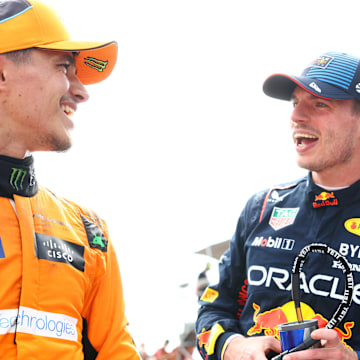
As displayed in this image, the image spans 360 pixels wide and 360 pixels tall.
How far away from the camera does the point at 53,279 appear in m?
1.79

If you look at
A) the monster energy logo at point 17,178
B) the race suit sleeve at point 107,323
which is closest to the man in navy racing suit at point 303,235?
the race suit sleeve at point 107,323

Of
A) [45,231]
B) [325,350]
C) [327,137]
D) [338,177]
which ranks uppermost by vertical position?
[327,137]

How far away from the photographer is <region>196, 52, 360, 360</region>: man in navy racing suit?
81.1 inches

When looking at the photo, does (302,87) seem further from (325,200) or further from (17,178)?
(17,178)

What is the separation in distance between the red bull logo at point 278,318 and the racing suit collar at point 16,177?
1111mm

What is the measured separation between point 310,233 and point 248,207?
15.9 inches

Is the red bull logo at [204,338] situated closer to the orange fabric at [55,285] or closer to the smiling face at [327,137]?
the orange fabric at [55,285]

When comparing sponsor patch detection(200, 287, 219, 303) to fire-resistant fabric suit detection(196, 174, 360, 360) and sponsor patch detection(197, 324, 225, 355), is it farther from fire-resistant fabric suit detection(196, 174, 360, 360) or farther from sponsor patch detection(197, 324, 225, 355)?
sponsor patch detection(197, 324, 225, 355)

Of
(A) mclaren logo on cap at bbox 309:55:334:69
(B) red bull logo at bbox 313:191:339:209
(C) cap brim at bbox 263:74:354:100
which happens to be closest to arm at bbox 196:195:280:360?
(B) red bull logo at bbox 313:191:339:209

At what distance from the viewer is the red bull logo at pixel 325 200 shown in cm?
220

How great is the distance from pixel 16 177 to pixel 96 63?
2.20 ft

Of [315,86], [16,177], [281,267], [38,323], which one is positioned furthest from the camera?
[315,86]

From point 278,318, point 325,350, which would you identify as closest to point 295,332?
point 325,350

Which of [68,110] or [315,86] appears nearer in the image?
[68,110]
